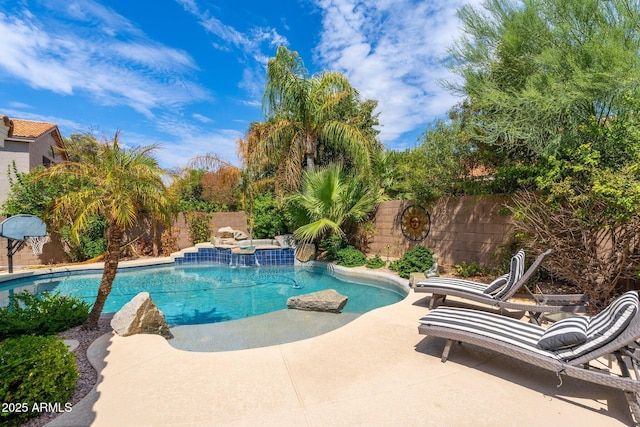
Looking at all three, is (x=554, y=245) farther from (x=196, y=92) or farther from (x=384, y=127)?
(x=196, y=92)

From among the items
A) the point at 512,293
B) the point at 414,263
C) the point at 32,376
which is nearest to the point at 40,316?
the point at 32,376

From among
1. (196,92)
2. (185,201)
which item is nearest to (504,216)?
(185,201)

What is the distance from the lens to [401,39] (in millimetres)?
10312

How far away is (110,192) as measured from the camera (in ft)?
14.0

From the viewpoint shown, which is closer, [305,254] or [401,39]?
[401,39]

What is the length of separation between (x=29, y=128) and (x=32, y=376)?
19.3 metres

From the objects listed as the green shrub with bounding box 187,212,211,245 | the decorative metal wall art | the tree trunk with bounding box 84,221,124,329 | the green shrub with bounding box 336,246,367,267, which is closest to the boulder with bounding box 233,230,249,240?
the green shrub with bounding box 187,212,211,245

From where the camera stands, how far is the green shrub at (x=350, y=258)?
33.0 feet

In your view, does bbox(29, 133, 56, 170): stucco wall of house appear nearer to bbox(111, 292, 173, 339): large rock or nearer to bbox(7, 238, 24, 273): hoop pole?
bbox(7, 238, 24, 273): hoop pole

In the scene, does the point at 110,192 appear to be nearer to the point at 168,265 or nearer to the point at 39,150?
the point at 168,265

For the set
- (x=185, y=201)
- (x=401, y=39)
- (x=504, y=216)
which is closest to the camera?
(x=504, y=216)

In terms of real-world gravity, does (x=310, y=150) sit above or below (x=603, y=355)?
above

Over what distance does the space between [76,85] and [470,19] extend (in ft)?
45.4

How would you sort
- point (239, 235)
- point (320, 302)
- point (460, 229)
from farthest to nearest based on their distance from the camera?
point (239, 235) → point (460, 229) → point (320, 302)
